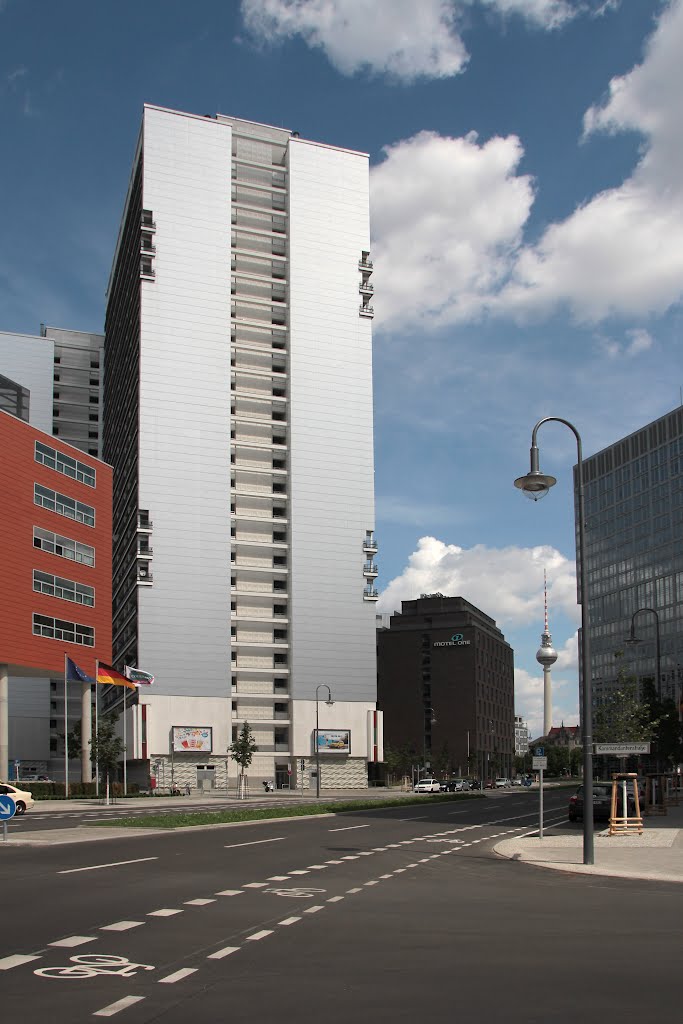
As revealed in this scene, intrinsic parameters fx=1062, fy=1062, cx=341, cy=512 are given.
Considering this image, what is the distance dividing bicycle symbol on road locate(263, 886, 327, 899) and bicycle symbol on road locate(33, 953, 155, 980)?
5695 millimetres

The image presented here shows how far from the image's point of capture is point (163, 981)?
8984 mm

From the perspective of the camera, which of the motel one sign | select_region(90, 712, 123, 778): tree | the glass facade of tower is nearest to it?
select_region(90, 712, 123, 778): tree

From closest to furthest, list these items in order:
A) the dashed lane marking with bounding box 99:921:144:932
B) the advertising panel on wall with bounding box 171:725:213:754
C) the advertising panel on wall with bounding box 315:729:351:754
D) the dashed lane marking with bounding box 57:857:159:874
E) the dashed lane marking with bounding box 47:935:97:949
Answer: the dashed lane marking with bounding box 47:935:97:949
the dashed lane marking with bounding box 99:921:144:932
the dashed lane marking with bounding box 57:857:159:874
the advertising panel on wall with bounding box 171:725:213:754
the advertising panel on wall with bounding box 315:729:351:754

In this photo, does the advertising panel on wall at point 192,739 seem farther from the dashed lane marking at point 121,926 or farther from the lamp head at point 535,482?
the dashed lane marking at point 121,926

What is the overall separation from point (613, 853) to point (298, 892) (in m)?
10.9

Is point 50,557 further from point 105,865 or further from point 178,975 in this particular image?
point 178,975

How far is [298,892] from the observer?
15984 millimetres

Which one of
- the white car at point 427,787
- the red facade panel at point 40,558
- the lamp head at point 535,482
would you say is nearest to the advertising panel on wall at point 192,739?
the white car at point 427,787

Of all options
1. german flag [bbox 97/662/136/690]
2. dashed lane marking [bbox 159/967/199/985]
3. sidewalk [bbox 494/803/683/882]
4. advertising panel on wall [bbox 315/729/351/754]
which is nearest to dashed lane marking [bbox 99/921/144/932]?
dashed lane marking [bbox 159/967/199/985]

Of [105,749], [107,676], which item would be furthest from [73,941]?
[105,749]

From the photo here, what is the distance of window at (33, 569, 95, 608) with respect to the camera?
65.6 m

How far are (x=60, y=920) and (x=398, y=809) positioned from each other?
39568 mm

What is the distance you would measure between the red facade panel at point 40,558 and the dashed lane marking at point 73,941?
172 ft

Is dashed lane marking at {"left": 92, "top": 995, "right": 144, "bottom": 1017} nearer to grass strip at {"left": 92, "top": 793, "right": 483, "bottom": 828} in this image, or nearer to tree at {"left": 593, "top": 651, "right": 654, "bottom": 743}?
grass strip at {"left": 92, "top": 793, "right": 483, "bottom": 828}
